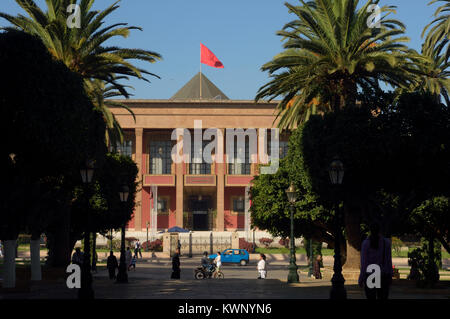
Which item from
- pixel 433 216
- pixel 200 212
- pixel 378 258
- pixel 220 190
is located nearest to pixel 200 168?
pixel 220 190

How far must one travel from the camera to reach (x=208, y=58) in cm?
7762

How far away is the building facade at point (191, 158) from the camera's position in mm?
82000

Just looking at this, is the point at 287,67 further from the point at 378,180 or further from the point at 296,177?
the point at 378,180

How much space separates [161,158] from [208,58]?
15281 millimetres

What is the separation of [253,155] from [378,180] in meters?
57.0

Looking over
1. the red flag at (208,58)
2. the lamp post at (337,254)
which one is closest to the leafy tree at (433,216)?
the lamp post at (337,254)

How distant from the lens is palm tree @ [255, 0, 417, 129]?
29.8 m

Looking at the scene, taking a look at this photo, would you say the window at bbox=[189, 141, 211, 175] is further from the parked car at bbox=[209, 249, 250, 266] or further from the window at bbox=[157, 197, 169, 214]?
the parked car at bbox=[209, 249, 250, 266]

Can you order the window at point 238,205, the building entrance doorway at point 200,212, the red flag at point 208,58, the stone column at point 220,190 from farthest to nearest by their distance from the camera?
1. the building entrance doorway at point 200,212
2. the window at point 238,205
3. the stone column at point 220,190
4. the red flag at point 208,58

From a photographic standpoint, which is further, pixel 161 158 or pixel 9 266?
pixel 161 158

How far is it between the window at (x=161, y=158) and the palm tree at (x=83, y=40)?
170 ft

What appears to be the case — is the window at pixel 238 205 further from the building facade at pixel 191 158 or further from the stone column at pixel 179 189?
the stone column at pixel 179 189

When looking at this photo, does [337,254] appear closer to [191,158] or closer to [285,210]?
[285,210]

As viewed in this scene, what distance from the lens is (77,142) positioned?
75.4 ft
